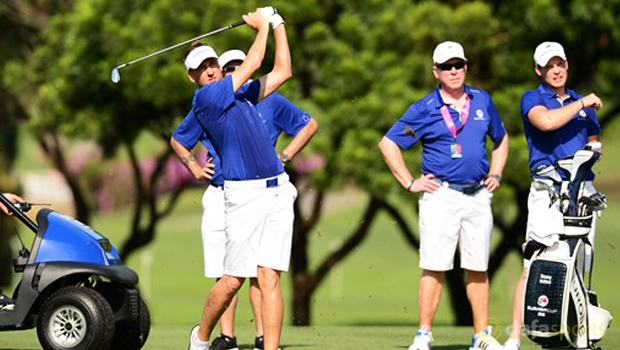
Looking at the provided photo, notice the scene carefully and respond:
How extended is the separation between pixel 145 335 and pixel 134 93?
41.4 feet

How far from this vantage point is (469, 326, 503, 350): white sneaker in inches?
350

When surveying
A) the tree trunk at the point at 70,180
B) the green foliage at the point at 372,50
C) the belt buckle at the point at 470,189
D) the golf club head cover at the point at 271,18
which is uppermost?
the green foliage at the point at 372,50

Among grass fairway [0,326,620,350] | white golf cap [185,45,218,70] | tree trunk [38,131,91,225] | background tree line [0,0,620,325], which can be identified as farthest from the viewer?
tree trunk [38,131,91,225]

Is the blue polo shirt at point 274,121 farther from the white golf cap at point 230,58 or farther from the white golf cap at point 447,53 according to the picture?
the white golf cap at point 447,53

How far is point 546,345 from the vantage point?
319 inches

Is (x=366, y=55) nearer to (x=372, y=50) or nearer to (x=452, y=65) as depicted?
(x=372, y=50)

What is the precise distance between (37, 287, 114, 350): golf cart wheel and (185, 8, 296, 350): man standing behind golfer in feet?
3.30

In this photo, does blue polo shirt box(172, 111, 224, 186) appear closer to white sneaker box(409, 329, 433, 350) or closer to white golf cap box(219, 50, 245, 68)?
white golf cap box(219, 50, 245, 68)

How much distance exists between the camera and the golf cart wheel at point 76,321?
841cm

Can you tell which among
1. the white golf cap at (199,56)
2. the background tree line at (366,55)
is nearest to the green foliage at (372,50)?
the background tree line at (366,55)

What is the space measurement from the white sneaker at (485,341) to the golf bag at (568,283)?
0.77 metres

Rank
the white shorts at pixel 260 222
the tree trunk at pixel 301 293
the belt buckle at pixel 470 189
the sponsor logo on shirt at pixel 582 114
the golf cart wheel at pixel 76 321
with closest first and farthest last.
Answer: the white shorts at pixel 260 222 → the golf cart wheel at pixel 76 321 → the sponsor logo on shirt at pixel 582 114 → the belt buckle at pixel 470 189 → the tree trunk at pixel 301 293

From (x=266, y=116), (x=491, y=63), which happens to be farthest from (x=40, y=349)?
(x=491, y=63)

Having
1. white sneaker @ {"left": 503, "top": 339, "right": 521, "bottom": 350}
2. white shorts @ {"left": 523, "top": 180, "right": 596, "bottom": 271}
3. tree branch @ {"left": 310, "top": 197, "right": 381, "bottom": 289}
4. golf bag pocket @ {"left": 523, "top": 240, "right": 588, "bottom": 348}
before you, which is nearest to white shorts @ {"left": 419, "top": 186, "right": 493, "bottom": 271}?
white sneaker @ {"left": 503, "top": 339, "right": 521, "bottom": 350}
